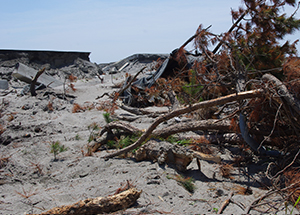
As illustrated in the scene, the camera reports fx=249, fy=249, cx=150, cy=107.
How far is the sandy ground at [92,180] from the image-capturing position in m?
2.43

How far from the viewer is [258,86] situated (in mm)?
3291

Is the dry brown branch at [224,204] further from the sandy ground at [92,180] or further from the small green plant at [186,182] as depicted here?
the small green plant at [186,182]

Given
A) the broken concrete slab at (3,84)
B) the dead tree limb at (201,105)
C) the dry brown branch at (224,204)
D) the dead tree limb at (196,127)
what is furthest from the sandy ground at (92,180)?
the broken concrete slab at (3,84)

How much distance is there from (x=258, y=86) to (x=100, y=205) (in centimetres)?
245

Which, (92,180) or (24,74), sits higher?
(24,74)

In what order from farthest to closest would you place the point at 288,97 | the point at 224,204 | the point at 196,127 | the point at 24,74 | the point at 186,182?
the point at 24,74 < the point at 196,127 < the point at 288,97 < the point at 186,182 < the point at 224,204

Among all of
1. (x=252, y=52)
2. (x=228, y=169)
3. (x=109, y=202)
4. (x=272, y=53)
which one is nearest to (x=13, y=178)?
(x=109, y=202)

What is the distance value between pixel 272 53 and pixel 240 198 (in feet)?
10.6

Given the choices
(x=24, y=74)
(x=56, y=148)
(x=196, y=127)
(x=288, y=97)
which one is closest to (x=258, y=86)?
(x=288, y=97)

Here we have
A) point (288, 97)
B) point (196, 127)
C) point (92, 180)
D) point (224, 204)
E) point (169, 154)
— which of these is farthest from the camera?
point (196, 127)

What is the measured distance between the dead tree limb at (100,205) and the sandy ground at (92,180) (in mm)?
86

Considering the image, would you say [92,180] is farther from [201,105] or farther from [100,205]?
[201,105]

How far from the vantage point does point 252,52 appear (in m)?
4.68

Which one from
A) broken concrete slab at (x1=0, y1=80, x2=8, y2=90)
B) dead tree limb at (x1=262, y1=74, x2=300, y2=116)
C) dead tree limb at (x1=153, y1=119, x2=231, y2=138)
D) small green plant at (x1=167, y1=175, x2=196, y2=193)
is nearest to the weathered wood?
small green plant at (x1=167, y1=175, x2=196, y2=193)
